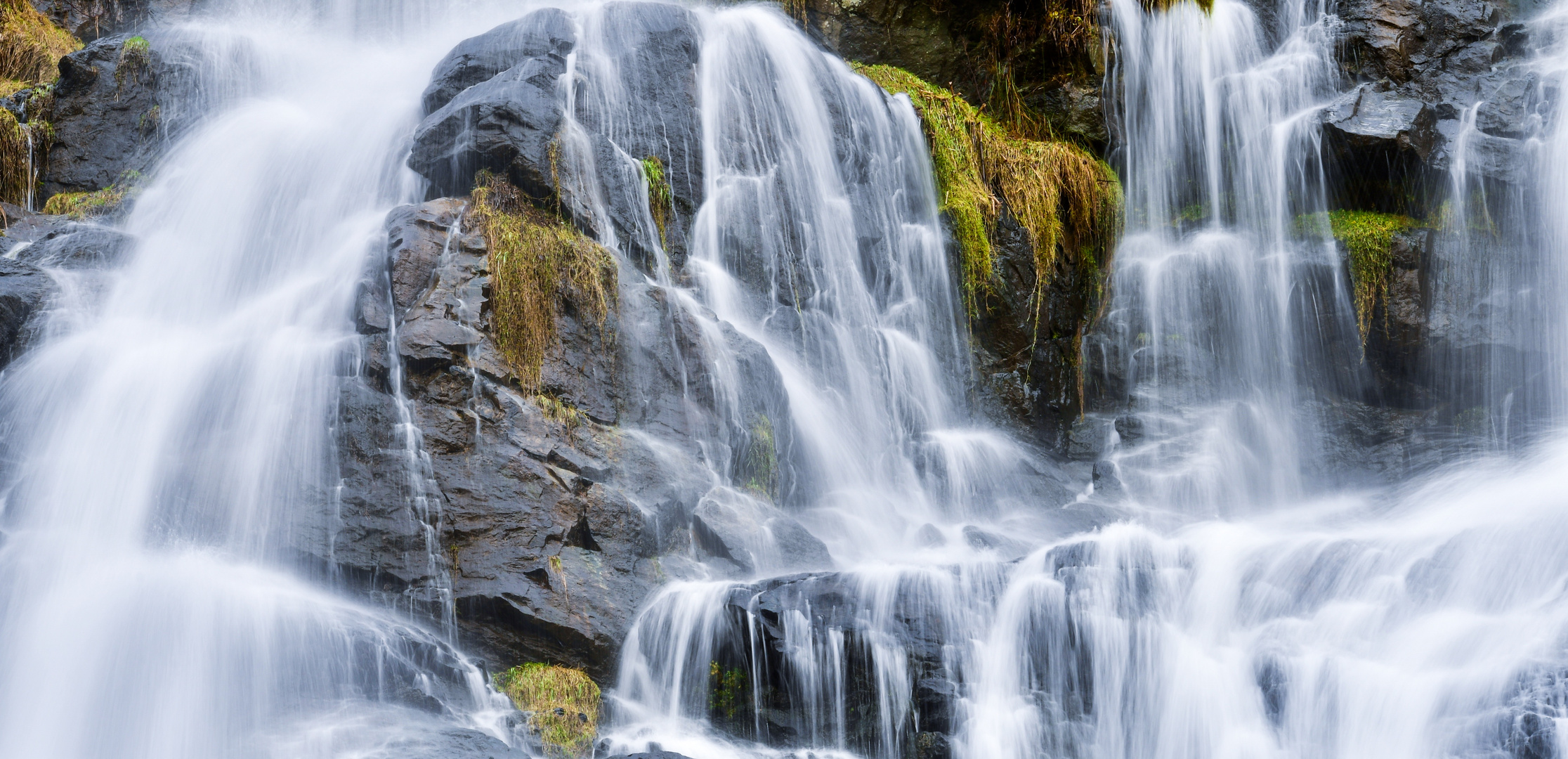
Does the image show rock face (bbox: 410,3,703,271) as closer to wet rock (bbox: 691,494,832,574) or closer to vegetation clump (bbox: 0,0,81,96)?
wet rock (bbox: 691,494,832,574)

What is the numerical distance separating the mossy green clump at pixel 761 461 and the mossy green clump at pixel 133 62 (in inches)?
300

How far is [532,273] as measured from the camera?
7.72 m

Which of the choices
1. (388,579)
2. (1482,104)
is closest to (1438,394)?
(1482,104)

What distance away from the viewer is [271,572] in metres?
6.61

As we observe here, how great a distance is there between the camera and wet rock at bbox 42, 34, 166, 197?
10.6 metres

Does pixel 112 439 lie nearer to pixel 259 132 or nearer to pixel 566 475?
pixel 566 475

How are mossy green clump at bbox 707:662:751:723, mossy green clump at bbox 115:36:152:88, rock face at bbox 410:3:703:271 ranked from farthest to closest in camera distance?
mossy green clump at bbox 115:36:152:88 → rock face at bbox 410:3:703:271 → mossy green clump at bbox 707:662:751:723

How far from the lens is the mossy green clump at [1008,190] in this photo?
10547 millimetres

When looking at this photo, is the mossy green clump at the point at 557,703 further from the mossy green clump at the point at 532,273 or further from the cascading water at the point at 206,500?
the mossy green clump at the point at 532,273

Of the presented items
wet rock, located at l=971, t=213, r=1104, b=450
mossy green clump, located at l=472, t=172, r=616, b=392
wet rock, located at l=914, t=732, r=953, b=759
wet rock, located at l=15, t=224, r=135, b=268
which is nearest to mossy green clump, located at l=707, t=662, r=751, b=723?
wet rock, located at l=914, t=732, r=953, b=759

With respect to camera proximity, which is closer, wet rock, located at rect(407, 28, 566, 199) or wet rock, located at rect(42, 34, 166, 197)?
wet rock, located at rect(407, 28, 566, 199)

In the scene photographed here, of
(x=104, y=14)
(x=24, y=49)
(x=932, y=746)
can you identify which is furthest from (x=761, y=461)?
(x=104, y=14)

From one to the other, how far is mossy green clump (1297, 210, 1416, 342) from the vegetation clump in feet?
43.1

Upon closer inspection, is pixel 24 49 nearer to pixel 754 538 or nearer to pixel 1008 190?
pixel 754 538
